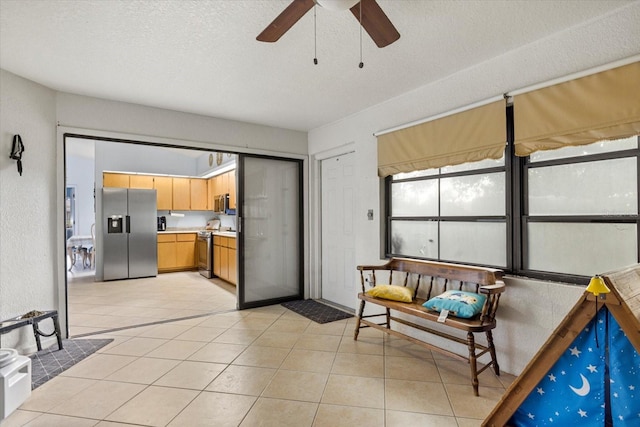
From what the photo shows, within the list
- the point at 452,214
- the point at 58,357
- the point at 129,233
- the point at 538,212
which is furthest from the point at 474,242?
the point at 129,233

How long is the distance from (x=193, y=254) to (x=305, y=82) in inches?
221

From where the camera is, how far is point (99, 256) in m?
6.26

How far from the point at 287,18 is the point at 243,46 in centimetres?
87

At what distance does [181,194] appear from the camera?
7.53 meters

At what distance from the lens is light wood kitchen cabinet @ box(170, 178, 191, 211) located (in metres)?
7.45

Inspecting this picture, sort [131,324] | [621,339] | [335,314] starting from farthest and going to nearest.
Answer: [335,314] → [131,324] → [621,339]

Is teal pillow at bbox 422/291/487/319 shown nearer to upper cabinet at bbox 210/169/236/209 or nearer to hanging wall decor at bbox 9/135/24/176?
hanging wall decor at bbox 9/135/24/176

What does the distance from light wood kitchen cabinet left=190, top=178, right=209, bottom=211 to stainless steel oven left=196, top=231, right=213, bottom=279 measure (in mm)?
804

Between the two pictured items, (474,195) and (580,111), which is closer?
(580,111)

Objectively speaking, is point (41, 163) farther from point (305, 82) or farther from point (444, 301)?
point (444, 301)

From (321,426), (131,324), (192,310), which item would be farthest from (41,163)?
(321,426)

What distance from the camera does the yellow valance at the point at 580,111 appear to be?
6.41 ft

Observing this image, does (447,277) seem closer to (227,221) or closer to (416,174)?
(416,174)

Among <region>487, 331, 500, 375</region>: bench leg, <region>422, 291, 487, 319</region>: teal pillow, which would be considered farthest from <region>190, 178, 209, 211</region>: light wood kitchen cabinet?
<region>487, 331, 500, 375</region>: bench leg
